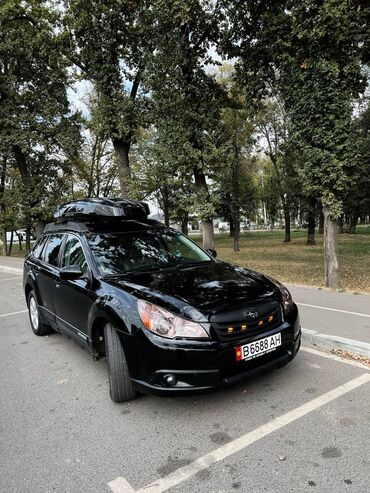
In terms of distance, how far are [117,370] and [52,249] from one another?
272 centimetres

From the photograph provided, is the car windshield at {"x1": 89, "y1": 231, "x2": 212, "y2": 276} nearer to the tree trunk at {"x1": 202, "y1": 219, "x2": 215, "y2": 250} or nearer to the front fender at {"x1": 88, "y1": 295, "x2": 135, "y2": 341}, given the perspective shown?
the front fender at {"x1": 88, "y1": 295, "x2": 135, "y2": 341}

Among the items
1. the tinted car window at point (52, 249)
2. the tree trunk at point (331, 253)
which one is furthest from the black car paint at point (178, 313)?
the tree trunk at point (331, 253)

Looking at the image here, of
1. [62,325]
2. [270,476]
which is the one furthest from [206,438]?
[62,325]

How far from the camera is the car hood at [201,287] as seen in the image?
3.38 metres

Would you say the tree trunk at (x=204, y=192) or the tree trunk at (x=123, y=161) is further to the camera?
the tree trunk at (x=123, y=161)

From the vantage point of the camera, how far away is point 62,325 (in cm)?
497

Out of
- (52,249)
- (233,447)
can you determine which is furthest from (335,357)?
(52,249)

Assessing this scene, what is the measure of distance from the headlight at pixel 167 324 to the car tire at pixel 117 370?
0.45 m

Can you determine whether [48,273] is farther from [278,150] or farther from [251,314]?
[278,150]

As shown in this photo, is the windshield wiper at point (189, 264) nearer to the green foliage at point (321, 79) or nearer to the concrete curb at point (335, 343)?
the concrete curb at point (335, 343)

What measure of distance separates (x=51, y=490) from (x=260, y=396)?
6.63 ft

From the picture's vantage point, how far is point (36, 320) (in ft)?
20.8

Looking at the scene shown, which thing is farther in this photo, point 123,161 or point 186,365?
point 123,161

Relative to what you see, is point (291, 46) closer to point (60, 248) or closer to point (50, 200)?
point (60, 248)
